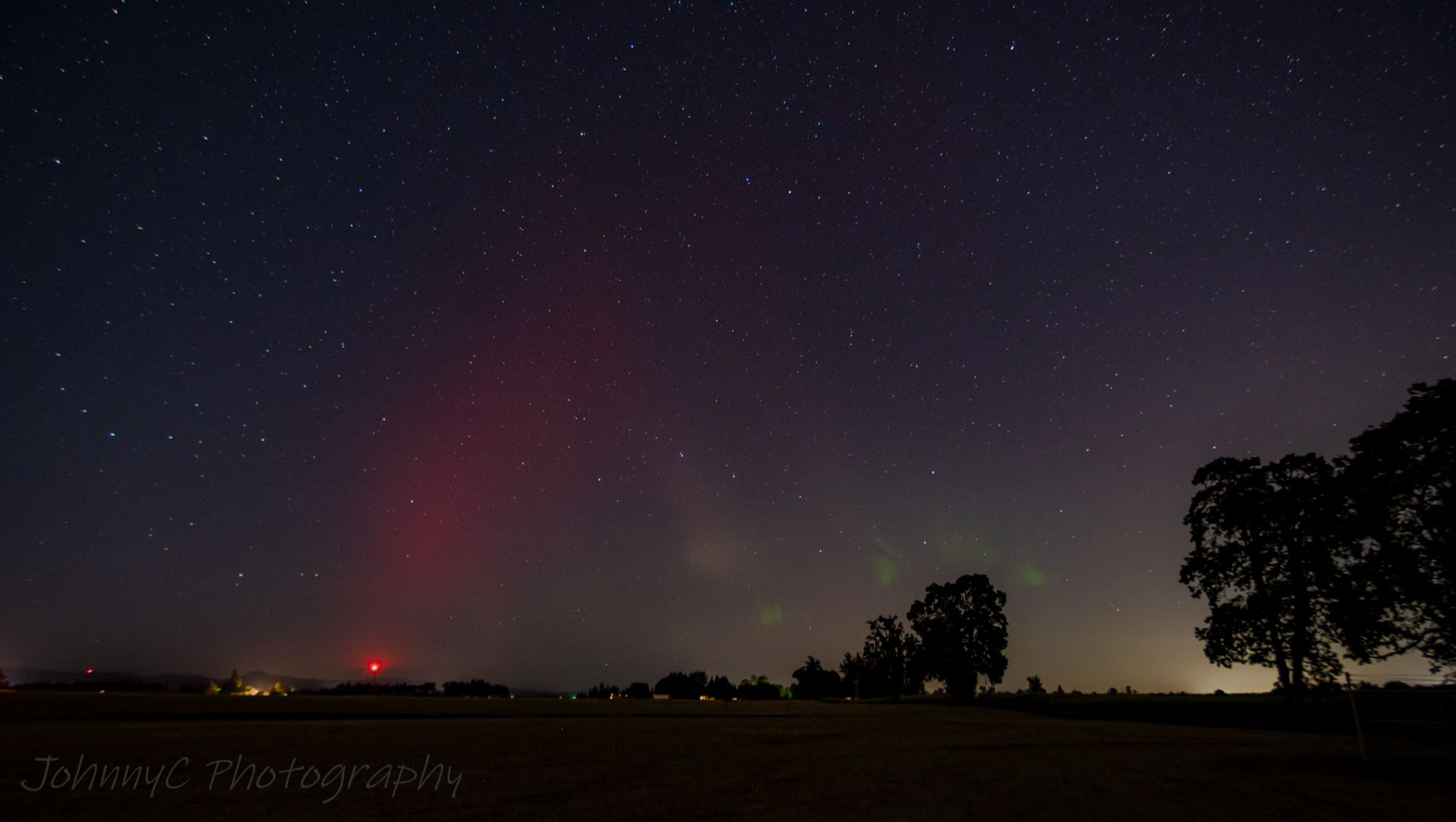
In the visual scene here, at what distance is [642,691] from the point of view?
78875mm

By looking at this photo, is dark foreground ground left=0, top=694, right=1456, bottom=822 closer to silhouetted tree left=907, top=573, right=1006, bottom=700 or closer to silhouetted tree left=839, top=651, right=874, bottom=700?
silhouetted tree left=907, top=573, right=1006, bottom=700

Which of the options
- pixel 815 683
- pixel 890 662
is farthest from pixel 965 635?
pixel 815 683

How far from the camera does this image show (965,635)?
62312 mm

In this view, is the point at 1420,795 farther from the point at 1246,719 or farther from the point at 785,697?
the point at 785,697

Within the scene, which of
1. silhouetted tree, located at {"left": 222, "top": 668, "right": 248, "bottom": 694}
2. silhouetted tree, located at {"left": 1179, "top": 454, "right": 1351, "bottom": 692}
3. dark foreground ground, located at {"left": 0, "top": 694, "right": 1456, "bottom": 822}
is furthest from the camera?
silhouetted tree, located at {"left": 222, "top": 668, "right": 248, "bottom": 694}

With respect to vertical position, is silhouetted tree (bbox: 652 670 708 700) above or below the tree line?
below

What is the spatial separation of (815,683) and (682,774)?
368 feet

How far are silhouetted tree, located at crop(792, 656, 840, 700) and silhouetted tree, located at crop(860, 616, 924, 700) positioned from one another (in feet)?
45.0

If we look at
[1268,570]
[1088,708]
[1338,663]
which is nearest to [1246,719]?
[1338,663]

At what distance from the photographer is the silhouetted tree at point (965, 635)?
199ft

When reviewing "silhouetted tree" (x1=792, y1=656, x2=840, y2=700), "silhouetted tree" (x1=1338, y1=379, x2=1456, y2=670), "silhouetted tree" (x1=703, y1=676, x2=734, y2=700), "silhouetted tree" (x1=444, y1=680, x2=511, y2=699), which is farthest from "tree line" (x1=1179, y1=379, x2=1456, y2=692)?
"silhouetted tree" (x1=792, y1=656, x2=840, y2=700)

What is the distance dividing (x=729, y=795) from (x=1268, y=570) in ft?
93.4

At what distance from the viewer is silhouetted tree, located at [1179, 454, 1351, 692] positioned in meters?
24.7

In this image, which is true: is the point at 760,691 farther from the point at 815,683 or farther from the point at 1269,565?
the point at 1269,565
